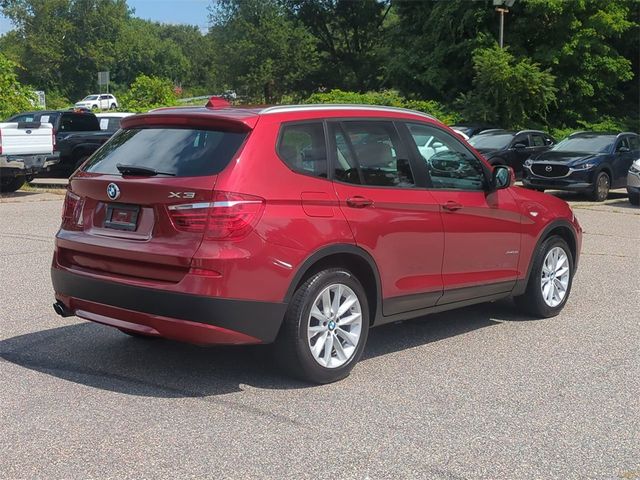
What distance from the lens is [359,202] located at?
5.20 meters

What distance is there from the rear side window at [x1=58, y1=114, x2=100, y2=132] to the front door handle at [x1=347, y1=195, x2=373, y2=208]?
16.4 metres

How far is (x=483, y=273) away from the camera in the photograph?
245 inches

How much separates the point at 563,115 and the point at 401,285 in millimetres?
31327

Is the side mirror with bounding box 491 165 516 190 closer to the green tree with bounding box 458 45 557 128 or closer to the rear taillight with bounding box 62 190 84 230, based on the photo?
the rear taillight with bounding box 62 190 84 230

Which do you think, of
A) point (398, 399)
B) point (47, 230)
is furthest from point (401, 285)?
point (47, 230)

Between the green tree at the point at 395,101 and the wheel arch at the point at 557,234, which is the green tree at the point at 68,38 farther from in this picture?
the wheel arch at the point at 557,234

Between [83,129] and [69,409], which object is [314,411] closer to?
[69,409]

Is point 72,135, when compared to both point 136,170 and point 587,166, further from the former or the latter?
point 136,170

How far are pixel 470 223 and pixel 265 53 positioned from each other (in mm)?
50675

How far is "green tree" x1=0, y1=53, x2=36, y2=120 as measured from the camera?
24812 millimetres

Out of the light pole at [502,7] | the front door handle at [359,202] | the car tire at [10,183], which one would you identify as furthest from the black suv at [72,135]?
the light pole at [502,7]

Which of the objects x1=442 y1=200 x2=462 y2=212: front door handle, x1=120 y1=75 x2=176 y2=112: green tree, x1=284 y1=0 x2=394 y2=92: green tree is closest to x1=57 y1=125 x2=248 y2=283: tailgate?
x1=442 y1=200 x2=462 y2=212: front door handle

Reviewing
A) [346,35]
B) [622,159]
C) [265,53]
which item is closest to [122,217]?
[622,159]

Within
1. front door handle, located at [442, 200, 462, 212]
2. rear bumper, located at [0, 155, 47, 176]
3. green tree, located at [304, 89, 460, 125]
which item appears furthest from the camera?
green tree, located at [304, 89, 460, 125]
